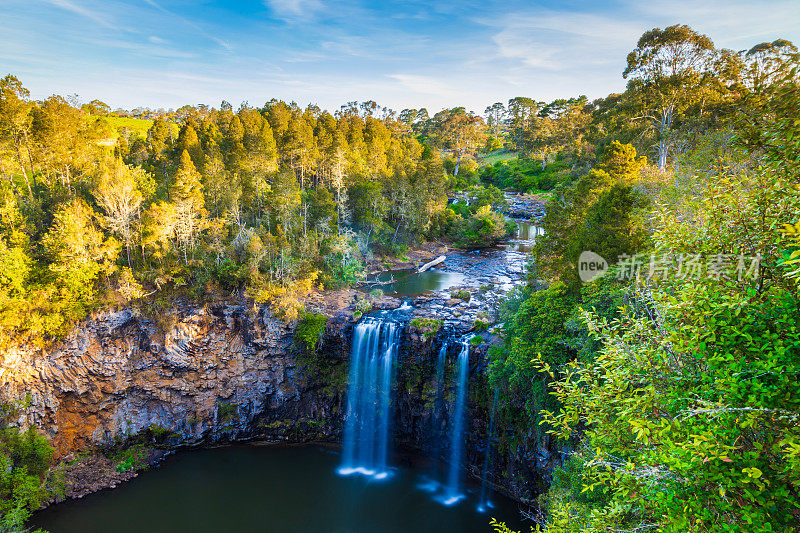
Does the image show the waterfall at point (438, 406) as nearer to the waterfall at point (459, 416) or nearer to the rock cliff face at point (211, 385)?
the rock cliff face at point (211, 385)

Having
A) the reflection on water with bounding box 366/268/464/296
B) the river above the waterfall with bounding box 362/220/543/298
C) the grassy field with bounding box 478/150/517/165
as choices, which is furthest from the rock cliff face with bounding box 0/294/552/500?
the grassy field with bounding box 478/150/517/165

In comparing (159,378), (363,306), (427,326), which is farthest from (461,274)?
(159,378)

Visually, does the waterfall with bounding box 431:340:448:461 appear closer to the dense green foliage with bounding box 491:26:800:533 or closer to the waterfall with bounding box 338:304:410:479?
the waterfall with bounding box 338:304:410:479

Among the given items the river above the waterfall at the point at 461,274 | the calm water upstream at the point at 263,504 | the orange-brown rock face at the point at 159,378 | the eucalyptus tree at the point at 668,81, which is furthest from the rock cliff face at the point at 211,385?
the eucalyptus tree at the point at 668,81

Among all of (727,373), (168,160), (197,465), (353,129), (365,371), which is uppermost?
(353,129)

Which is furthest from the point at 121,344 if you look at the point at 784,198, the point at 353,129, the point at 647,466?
the point at 353,129

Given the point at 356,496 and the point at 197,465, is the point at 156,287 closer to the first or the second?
the point at 197,465
